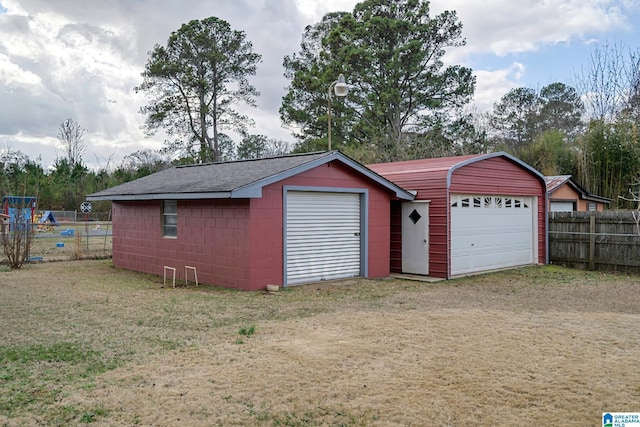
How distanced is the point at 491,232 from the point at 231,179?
707 cm

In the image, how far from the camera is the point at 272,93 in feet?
109

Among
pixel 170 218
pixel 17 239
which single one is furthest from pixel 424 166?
pixel 17 239

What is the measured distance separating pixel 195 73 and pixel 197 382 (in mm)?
28222

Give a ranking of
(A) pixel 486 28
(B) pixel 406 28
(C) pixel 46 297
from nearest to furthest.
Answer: (C) pixel 46 297, (A) pixel 486 28, (B) pixel 406 28

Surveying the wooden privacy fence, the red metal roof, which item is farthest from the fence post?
the red metal roof

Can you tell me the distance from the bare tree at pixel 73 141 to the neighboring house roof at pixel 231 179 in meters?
33.3

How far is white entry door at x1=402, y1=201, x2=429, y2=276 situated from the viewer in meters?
12.7

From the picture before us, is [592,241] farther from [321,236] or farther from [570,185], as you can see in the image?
[321,236]

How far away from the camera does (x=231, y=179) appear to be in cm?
1092

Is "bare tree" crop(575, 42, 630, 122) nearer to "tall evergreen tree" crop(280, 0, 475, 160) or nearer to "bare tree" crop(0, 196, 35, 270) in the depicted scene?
"tall evergreen tree" crop(280, 0, 475, 160)

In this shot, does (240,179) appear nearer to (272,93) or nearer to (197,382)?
(197,382)

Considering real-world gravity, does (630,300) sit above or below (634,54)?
below

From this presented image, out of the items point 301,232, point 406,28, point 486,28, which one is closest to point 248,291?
point 301,232

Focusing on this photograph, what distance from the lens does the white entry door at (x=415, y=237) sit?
12.7m
